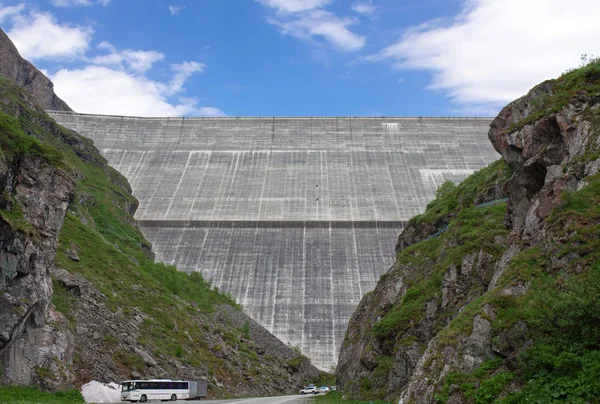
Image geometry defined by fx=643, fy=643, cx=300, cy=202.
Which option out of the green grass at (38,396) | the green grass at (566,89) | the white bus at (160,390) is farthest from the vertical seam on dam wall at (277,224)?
the green grass at (566,89)

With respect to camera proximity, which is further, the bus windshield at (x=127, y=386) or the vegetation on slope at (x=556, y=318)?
the bus windshield at (x=127, y=386)

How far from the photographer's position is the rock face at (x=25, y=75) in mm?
93625

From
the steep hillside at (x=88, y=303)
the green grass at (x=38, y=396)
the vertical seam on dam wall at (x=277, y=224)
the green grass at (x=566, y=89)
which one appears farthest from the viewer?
the vertical seam on dam wall at (x=277, y=224)

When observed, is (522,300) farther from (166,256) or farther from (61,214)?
(166,256)

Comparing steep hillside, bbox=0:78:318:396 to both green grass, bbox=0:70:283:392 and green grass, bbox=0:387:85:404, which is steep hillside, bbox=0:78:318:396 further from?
green grass, bbox=0:387:85:404

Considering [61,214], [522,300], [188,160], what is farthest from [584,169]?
[188,160]

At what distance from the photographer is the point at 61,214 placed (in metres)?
25.0

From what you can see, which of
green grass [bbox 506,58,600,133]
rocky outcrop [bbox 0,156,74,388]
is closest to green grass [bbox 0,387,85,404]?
rocky outcrop [bbox 0,156,74,388]

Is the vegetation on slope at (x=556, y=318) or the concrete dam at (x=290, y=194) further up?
the concrete dam at (x=290, y=194)

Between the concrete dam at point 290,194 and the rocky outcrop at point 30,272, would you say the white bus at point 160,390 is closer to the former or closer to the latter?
the rocky outcrop at point 30,272

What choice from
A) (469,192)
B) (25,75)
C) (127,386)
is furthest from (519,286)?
(25,75)

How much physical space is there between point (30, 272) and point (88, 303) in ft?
30.5

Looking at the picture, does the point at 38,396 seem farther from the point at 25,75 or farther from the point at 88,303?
the point at 25,75

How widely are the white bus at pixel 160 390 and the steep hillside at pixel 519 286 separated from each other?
7381 mm
